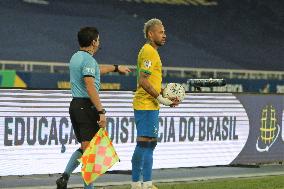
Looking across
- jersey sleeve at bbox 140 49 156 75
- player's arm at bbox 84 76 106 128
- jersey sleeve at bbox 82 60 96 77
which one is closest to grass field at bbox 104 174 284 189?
jersey sleeve at bbox 140 49 156 75

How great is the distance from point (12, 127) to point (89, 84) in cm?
254

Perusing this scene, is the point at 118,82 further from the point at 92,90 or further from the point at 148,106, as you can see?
the point at 92,90

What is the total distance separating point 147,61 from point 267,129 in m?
4.79

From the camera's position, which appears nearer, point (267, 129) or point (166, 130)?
point (166, 130)

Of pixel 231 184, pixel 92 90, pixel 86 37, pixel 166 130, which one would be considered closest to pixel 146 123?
pixel 92 90

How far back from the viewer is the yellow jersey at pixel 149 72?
7105 millimetres

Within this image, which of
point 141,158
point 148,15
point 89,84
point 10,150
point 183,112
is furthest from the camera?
Result: point 148,15

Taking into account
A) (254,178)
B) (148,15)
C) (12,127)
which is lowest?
(254,178)

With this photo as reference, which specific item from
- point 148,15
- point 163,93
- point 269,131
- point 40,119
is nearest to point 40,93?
point 40,119

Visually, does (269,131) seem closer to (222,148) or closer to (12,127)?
(222,148)

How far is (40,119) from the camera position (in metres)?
8.84

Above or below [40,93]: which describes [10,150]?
below

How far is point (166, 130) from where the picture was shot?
1007 centimetres

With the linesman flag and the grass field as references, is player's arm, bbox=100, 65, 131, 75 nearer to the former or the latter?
the linesman flag
